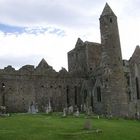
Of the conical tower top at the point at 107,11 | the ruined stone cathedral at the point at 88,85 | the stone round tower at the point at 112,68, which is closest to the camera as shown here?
the stone round tower at the point at 112,68

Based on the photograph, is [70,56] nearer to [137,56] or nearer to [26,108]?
[137,56]

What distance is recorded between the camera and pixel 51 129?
82.5 feet

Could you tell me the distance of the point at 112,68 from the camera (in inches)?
1831

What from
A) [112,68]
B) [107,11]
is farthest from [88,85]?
[107,11]

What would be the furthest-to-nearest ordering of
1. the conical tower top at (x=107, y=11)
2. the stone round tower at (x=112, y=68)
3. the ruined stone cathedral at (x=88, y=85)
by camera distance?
1. the conical tower top at (x=107, y=11)
2. the ruined stone cathedral at (x=88, y=85)
3. the stone round tower at (x=112, y=68)

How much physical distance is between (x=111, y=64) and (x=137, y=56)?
11.4 meters

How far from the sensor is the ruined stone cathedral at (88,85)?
1788 inches

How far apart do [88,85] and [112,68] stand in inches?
254

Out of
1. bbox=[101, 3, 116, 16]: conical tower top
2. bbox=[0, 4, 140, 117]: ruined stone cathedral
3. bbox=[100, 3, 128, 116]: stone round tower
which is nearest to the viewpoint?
bbox=[100, 3, 128, 116]: stone round tower

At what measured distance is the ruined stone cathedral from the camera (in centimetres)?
4541

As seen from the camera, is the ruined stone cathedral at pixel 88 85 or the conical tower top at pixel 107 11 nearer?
the ruined stone cathedral at pixel 88 85

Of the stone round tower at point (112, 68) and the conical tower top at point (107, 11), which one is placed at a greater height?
the conical tower top at point (107, 11)

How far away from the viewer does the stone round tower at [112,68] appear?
45.2 m

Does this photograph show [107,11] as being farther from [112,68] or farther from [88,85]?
[88,85]
